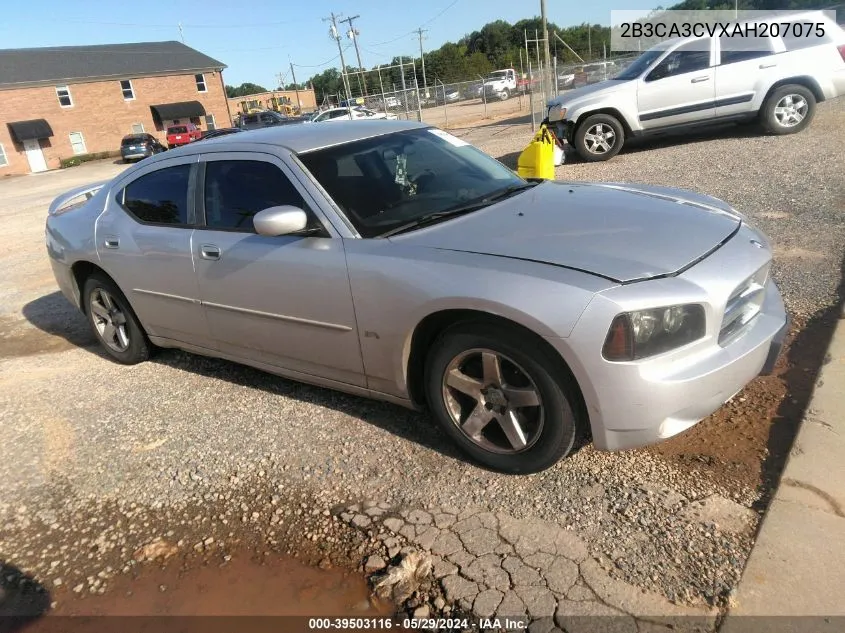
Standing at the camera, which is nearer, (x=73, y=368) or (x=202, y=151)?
(x=202, y=151)

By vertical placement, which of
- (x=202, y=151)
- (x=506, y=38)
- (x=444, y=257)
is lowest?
(x=444, y=257)

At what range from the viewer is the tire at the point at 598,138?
1096 centimetres

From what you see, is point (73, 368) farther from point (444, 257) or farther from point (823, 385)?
point (823, 385)

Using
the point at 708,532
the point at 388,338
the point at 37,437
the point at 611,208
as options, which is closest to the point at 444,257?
the point at 388,338

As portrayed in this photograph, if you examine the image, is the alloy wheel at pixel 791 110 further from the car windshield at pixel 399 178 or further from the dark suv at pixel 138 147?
the dark suv at pixel 138 147

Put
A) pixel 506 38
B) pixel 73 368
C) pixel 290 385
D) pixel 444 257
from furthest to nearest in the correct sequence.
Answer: pixel 506 38 → pixel 73 368 → pixel 290 385 → pixel 444 257

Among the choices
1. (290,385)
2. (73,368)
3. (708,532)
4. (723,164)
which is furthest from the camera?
(723,164)

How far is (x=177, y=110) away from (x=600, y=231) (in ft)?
169

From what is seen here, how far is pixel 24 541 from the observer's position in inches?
118

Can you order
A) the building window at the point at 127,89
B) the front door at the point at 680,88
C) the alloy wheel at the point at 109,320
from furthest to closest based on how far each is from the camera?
the building window at the point at 127,89, the front door at the point at 680,88, the alloy wheel at the point at 109,320

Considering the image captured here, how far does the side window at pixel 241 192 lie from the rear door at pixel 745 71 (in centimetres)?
928

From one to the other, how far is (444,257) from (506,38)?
103282 mm

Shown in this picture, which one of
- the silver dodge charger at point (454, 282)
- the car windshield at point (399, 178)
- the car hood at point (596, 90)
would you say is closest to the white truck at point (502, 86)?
the car hood at point (596, 90)

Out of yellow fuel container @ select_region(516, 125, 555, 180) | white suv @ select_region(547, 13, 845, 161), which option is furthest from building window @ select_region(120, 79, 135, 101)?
yellow fuel container @ select_region(516, 125, 555, 180)
